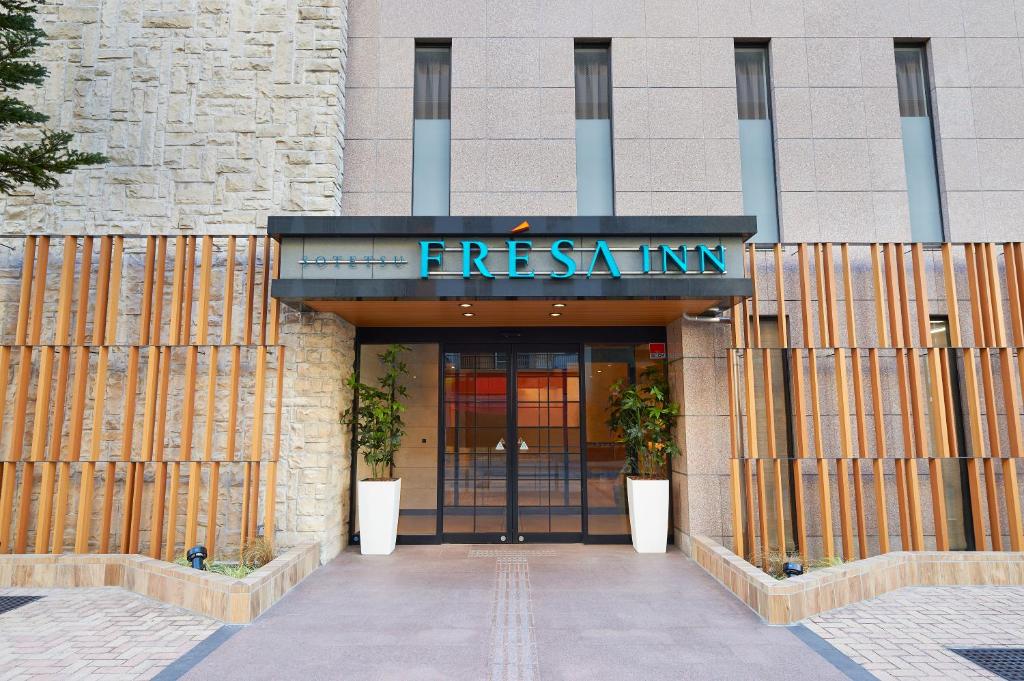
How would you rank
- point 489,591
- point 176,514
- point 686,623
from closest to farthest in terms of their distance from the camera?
point 686,623
point 489,591
point 176,514

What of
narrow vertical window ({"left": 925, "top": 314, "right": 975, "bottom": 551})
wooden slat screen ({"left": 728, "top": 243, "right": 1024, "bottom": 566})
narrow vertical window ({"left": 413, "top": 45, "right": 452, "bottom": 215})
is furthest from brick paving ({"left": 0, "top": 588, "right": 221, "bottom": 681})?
narrow vertical window ({"left": 925, "top": 314, "right": 975, "bottom": 551})

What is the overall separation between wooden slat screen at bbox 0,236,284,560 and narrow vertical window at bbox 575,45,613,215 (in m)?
4.41

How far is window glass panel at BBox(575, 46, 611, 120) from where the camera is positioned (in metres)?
8.00

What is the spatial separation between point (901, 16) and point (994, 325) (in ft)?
15.8

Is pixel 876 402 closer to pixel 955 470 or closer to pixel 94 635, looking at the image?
pixel 955 470

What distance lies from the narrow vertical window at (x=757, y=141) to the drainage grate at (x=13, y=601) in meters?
9.55

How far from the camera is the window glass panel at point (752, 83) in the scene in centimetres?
795

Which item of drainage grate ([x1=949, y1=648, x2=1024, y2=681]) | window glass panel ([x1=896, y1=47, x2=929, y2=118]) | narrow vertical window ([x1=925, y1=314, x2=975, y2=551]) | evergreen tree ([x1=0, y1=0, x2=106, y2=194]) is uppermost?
window glass panel ([x1=896, y1=47, x2=929, y2=118])

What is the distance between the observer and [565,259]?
583cm

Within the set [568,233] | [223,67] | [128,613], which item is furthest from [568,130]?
[128,613]

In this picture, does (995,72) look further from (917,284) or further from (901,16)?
(917,284)

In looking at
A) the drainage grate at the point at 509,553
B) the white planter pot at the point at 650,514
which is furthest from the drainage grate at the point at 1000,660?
the drainage grate at the point at 509,553

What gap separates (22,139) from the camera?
723 centimetres

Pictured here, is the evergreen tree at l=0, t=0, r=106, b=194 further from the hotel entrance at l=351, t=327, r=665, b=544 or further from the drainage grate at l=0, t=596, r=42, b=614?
the drainage grate at l=0, t=596, r=42, b=614
